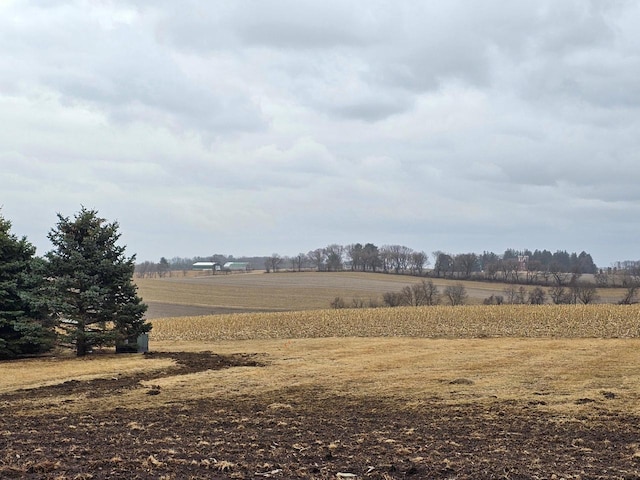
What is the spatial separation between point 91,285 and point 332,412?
14.4 m

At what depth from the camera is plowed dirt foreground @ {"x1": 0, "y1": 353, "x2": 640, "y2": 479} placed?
6859 millimetres

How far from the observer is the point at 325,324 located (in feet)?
118

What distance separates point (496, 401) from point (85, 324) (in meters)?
16.4

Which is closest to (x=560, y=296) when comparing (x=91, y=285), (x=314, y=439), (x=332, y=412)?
(x=91, y=285)

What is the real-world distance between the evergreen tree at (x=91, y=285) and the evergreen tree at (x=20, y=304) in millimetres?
572

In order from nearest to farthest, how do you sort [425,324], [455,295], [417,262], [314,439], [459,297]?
[314,439] < [425,324] < [459,297] < [455,295] < [417,262]

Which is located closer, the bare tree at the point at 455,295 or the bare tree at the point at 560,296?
the bare tree at the point at 560,296

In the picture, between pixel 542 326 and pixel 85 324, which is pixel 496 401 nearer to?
pixel 85 324

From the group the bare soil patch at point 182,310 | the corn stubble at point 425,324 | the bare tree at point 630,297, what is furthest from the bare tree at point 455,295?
the corn stubble at point 425,324

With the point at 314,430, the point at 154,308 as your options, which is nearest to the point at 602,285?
the point at 154,308

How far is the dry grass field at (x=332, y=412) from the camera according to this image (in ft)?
23.3

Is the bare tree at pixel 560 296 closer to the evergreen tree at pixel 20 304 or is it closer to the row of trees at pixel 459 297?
the row of trees at pixel 459 297

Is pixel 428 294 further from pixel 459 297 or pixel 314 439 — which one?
pixel 314 439

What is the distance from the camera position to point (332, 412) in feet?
36.4
